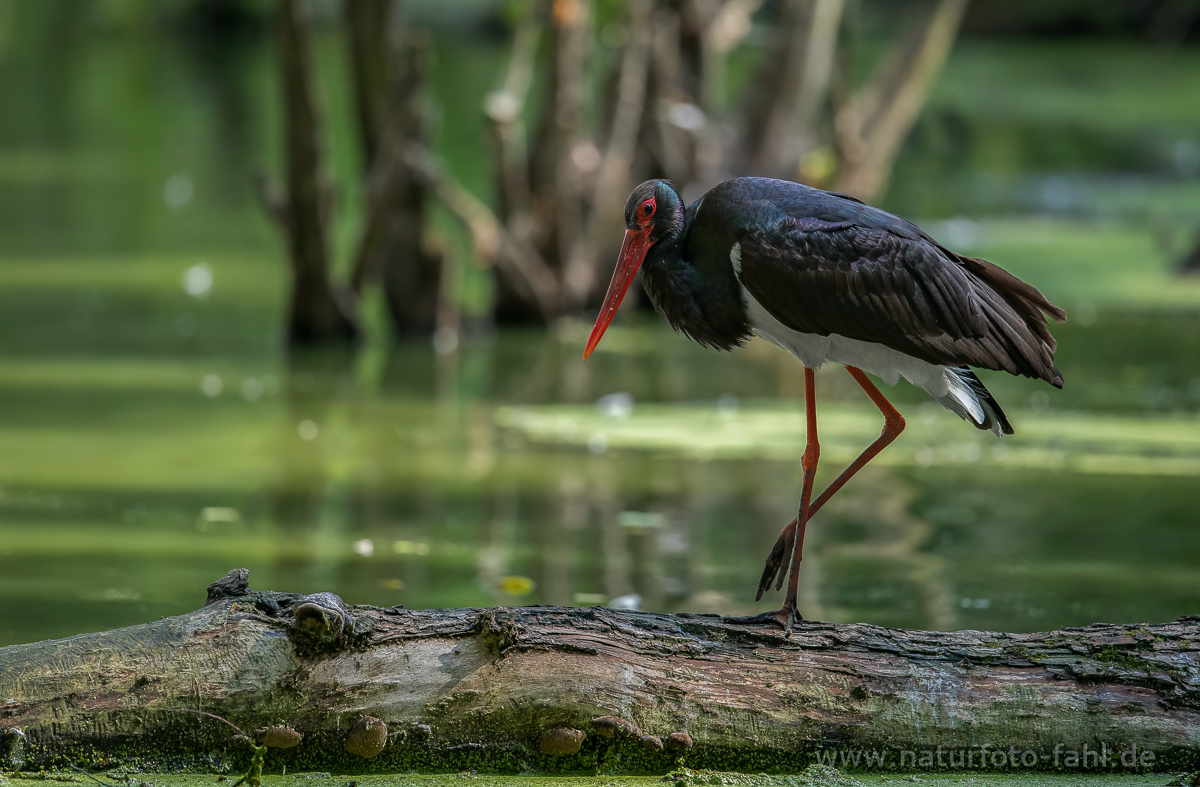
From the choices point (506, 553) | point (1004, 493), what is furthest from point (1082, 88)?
point (506, 553)

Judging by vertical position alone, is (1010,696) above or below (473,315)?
below

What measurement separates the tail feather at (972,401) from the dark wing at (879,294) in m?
0.12

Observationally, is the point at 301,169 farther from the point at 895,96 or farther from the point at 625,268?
the point at 895,96

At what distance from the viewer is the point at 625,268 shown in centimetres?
371

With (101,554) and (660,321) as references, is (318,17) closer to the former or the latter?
(660,321)

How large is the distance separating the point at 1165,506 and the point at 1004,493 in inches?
23.5

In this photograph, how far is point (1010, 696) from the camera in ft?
10.6

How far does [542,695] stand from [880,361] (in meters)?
1.15

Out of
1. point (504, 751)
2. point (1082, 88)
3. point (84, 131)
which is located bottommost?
point (504, 751)

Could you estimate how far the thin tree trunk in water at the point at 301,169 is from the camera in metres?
8.29

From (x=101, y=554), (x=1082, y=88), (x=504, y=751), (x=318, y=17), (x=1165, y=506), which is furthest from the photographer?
(x=318, y=17)

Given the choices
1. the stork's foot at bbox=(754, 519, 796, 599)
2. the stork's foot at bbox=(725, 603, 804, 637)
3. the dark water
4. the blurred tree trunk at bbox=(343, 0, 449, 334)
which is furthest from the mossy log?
the blurred tree trunk at bbox=(343, 0, 449, 334)

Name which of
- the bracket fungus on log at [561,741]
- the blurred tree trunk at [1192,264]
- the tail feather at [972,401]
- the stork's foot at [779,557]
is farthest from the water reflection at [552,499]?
the blurred tree trunk at [1192,264]

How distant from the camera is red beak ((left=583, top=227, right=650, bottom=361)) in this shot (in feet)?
12.0
